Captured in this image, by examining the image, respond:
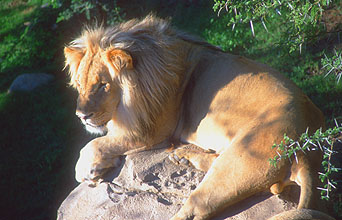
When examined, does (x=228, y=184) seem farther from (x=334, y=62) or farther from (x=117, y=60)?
(x=117, y=60)

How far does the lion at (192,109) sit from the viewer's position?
9.13ft

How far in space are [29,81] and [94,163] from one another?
447cm

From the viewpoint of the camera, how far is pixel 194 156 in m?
3.33

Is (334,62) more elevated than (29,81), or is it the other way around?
(334,62)

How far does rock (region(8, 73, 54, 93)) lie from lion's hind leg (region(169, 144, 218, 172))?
4.63 m

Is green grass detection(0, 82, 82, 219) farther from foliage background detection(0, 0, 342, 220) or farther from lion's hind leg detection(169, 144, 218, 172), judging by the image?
lion's hind leg detection(169, 144, 218, 172)

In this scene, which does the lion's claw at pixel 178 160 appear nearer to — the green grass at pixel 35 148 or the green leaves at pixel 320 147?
the green leaves at pixel 320 147

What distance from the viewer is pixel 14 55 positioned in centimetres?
822

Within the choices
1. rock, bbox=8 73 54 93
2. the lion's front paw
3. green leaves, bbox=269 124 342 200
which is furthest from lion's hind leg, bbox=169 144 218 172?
rock, bbox=8 73 54 93

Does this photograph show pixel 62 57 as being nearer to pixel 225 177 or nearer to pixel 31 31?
pixel 31 31

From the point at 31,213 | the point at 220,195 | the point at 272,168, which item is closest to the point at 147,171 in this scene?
the point at 220,195

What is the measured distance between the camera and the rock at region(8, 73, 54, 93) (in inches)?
291

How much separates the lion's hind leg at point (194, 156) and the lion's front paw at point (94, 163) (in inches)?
20.3

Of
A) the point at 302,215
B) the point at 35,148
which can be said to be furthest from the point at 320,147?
the point at 35,148
